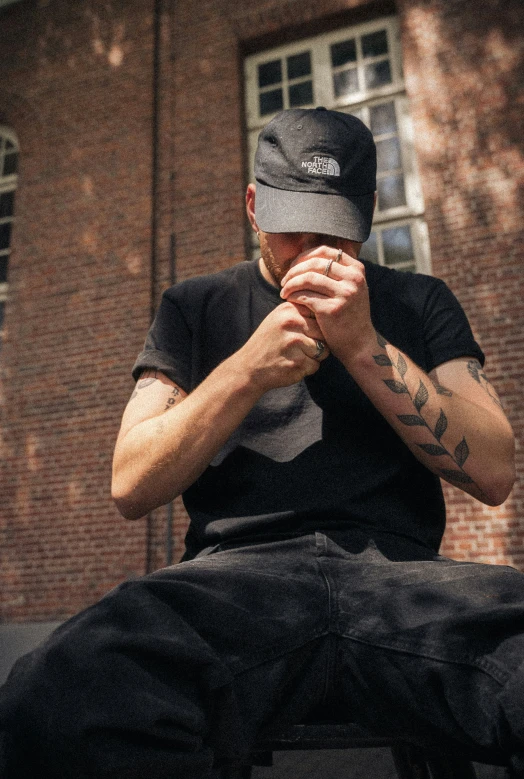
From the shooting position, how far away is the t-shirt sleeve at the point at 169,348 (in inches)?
62.8

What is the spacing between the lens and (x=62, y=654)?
83cm

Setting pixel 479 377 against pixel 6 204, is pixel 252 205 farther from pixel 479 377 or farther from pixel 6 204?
pixel 6 204

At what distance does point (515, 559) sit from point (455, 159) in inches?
147

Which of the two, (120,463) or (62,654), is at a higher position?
(120,463)

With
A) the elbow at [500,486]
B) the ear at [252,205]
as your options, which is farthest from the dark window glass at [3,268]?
the elbow at [500,486]

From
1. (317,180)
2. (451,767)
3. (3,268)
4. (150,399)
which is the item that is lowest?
(451,767)

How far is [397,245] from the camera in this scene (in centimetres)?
677

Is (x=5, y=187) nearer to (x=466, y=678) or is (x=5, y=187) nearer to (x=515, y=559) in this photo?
(x=515, y=559)

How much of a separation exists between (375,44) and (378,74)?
34cm

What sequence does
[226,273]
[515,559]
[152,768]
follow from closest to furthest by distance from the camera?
[152,768] < [226,273] < [515,559]

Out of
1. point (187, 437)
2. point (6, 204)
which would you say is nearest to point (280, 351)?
point (187, 437)

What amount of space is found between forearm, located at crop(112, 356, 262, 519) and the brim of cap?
34cm

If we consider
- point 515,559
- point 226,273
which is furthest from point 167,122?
point 226,273

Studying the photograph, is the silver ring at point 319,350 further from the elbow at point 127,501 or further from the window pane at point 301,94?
the window pane at point 301,94
